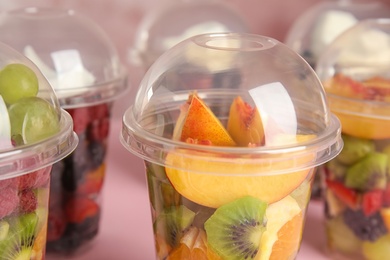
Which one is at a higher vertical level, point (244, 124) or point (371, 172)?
point (244, 124)

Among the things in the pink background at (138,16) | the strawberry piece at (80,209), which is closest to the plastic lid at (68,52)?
the strawberry piece at (80,209)

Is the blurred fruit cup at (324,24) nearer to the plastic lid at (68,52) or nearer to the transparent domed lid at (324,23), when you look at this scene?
the transparent domed lid at (324,23)

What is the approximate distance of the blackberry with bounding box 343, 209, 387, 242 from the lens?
94 cm

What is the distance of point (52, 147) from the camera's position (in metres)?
0.74

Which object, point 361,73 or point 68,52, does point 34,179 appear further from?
point 361,73

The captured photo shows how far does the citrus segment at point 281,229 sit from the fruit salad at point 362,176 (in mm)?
189

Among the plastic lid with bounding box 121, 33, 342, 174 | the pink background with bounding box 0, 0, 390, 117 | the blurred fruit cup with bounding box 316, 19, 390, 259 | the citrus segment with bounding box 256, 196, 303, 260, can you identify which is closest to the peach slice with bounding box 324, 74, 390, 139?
the blurred fruit cup with bounding box 316, 19, 390, 259

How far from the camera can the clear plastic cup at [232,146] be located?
2.39ft

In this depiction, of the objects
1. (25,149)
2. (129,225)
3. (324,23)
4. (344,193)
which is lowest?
(129,225)

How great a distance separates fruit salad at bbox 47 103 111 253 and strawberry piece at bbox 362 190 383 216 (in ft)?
1.35

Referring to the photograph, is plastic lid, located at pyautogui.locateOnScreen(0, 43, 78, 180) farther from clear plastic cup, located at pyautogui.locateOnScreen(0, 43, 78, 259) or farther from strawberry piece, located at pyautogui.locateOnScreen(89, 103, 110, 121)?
strawberry piece, located at pyautogui.locateOnScreen(89, 103, 110, 121)

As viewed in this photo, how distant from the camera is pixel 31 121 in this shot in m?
0.73

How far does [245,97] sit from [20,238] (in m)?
0.32

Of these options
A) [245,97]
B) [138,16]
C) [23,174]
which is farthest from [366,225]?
[138,16]
